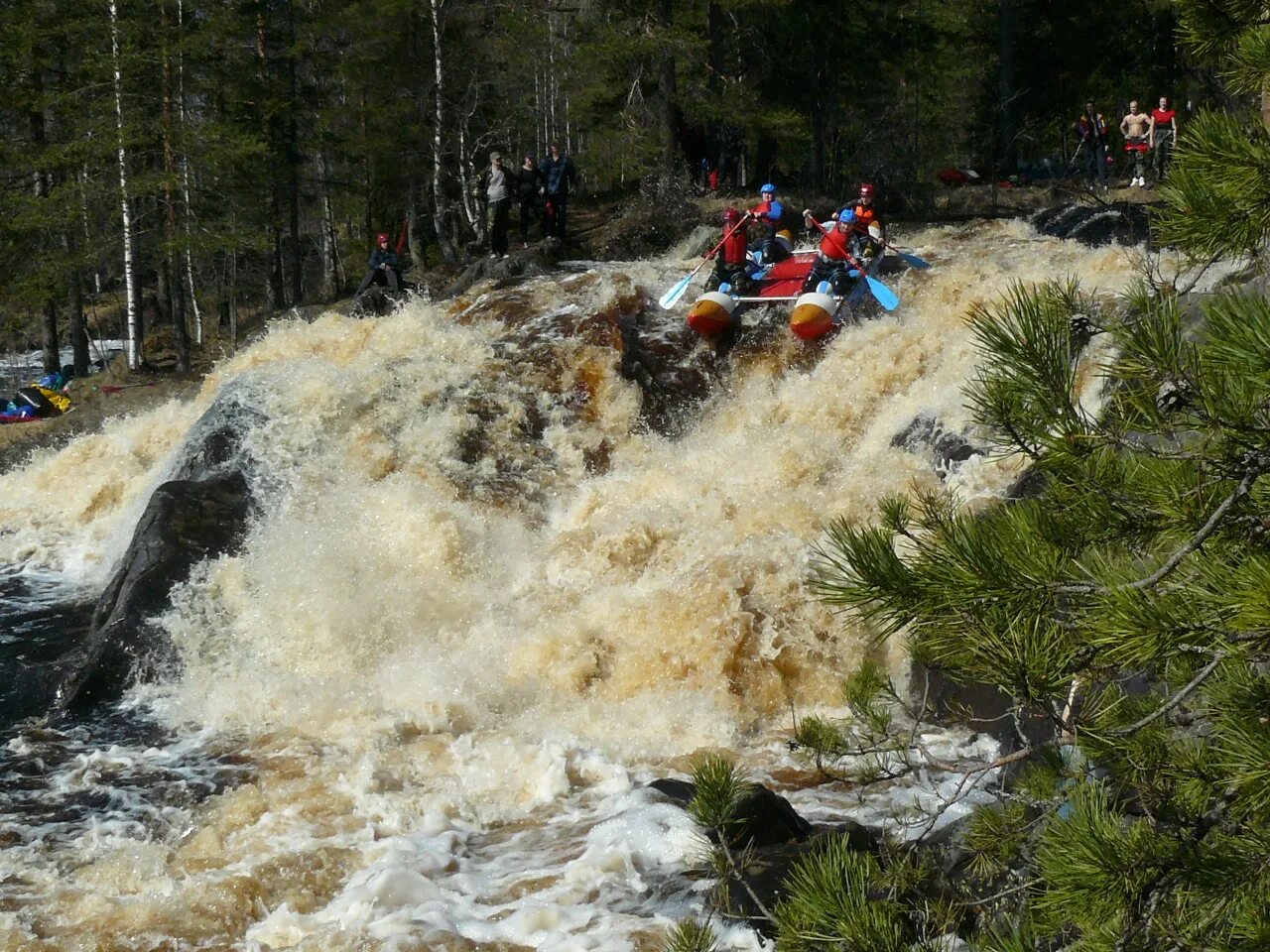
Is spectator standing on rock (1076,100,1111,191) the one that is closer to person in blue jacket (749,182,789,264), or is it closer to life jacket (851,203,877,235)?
life jacket (851,203,877,235)

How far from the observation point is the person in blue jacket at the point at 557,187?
17.8m

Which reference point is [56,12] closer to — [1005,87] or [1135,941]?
[1005,87]

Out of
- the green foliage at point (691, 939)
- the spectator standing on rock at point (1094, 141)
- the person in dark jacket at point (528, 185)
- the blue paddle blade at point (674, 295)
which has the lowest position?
the green foliage at point (691, 939)

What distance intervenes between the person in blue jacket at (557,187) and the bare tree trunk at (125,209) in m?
6.80

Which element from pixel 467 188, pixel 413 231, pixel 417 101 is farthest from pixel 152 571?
pixel 413 231

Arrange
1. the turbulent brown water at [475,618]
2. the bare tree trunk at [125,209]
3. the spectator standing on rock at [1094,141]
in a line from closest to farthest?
the turbulent brown water at [475,618] < the spectator standing on rock at [1094,141] < the bare tree trunk at [125,209]

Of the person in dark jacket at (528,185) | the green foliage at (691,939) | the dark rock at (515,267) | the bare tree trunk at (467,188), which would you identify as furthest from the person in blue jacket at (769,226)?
the green foliage at (691,939)

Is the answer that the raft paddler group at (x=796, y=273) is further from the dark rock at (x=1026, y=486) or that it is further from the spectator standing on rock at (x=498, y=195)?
the spectator standing on rock at (x=498, y=195)

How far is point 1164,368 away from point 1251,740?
22.5 inches

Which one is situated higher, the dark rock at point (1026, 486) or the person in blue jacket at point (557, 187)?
the person in blue jacket at point (557, 187)

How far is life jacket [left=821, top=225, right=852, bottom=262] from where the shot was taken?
469 inches

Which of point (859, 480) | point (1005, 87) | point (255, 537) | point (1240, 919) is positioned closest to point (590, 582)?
point (859, 480)

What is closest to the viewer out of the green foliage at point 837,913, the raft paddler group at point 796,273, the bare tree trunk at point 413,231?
the green foliage at point 837,913

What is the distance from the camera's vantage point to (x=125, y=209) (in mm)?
18828
